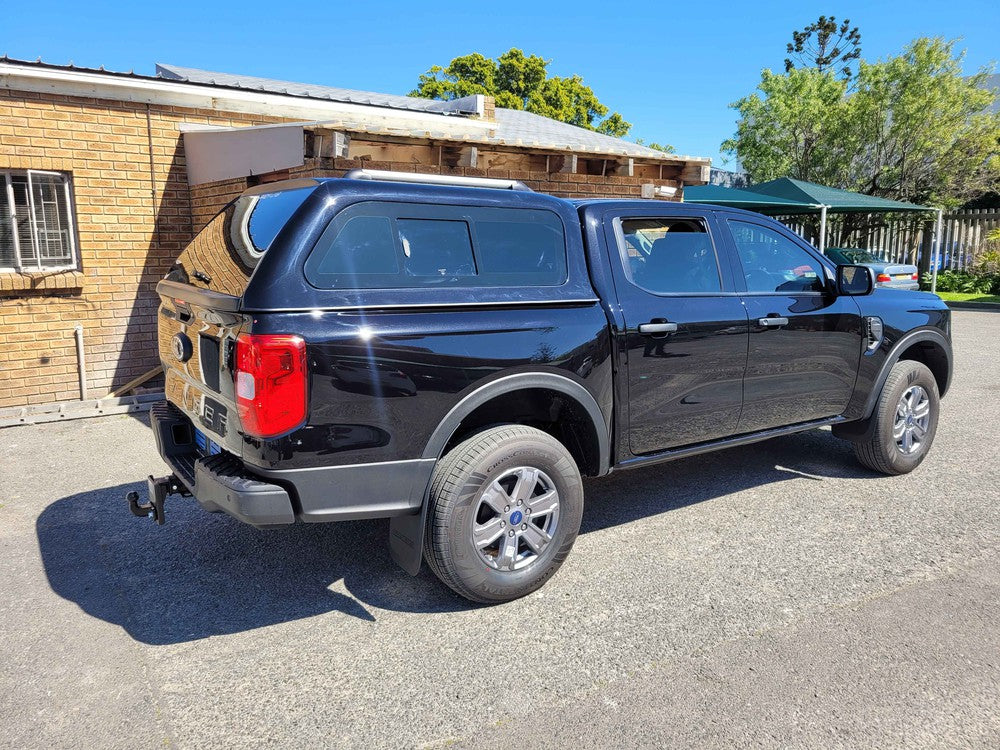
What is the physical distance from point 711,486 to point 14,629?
4117 millimetres

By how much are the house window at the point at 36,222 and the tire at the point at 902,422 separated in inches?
300

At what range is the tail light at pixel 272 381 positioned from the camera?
296cm

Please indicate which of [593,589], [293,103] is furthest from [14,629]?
[293,103]

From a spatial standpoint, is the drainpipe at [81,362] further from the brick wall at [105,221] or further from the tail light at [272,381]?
the tail light at [272,381]

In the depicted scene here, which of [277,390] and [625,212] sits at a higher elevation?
[625,212]

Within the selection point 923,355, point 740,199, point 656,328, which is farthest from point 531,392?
point 740,199

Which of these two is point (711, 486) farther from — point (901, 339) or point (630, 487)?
point (901, 339)

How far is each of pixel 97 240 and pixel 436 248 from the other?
19.5ft

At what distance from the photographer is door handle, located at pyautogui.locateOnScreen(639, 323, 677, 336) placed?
402 cm

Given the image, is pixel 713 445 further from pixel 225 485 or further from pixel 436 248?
pixel 225 485

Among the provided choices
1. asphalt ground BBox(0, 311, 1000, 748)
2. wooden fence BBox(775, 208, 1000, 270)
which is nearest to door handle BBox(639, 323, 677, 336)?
asphalt ground BBox(0, 311, 1000, 748)

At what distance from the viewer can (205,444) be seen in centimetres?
366

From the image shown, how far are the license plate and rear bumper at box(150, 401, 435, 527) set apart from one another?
0.17 ft

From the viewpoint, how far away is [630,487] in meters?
5.34
